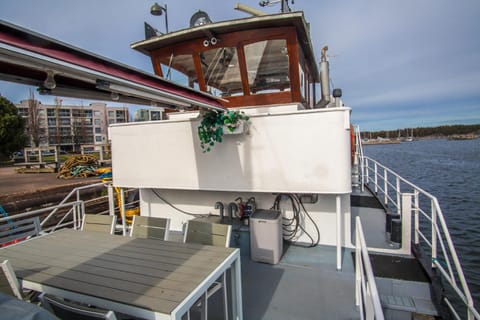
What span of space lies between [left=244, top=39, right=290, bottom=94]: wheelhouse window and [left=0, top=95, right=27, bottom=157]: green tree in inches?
1175

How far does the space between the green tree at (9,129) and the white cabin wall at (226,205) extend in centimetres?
2827

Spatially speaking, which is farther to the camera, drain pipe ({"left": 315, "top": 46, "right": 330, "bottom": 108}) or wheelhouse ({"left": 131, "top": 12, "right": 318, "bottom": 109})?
drain pipe ({"left": 315, "top": 46, "right": 330, "bottom": 108})

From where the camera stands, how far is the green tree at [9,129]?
25.1 m

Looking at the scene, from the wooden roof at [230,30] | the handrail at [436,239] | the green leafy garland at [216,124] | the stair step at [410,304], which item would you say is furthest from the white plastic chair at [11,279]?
the wooden roof at [230,30]

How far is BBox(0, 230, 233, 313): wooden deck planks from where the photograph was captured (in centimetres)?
172

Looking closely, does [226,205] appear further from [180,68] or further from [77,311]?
[77,311]

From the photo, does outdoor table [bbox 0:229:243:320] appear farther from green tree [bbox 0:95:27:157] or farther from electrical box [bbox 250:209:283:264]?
green tree [bbox 0:95:27:157]

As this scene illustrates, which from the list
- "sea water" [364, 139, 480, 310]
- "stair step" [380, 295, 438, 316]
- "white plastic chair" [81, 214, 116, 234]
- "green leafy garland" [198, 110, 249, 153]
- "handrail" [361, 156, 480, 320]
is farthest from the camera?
"sea water" [364, 139, 480, 310]

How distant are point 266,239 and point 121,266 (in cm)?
206

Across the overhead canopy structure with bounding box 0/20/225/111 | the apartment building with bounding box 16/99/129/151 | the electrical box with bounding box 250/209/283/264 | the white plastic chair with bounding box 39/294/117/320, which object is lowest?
the electrical box with bounding box 250/209/283/264

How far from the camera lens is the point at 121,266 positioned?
2131 mm

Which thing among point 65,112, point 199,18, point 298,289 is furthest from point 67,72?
point 65,112

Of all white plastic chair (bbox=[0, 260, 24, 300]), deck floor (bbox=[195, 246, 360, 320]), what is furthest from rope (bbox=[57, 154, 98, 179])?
white plastic chair (bbox=[0, 260, 24, 300])

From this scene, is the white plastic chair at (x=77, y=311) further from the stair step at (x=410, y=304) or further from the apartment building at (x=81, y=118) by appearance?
the apartment building at (x=81, y=118)
